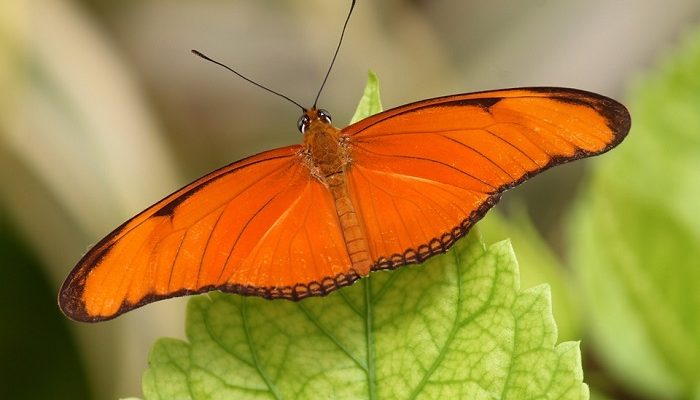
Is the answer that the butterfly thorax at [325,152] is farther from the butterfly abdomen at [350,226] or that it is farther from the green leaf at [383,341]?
the green leaf at [383,341]

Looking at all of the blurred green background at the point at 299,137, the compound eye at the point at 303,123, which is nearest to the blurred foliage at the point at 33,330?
the blurred green background at the point at 299,137

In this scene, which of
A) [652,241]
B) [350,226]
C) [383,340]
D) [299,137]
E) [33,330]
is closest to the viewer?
[383,340]

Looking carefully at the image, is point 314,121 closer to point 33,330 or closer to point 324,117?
point 324,117

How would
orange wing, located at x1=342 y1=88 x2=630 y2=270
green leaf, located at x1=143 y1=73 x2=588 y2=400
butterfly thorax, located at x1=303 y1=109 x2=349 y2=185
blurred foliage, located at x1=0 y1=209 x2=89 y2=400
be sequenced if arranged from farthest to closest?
blurred foliage, located at x1=0 y1=209 x2=89 y2=400
butterfly thorax, located at x1=303 y1=109 x2=349 y2=185
orange wing, located at x1=342 y1=88 x2=630 y2=270
green leaf, located at x1=143 y1=73 x2=588 y2=400

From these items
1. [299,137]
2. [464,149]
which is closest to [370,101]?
[464,149]

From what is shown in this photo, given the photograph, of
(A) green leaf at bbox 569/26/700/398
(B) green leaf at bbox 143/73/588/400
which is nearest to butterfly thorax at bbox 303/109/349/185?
(B) green leaf at bbox 143/73/588/400

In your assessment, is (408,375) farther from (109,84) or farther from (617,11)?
(617,11)

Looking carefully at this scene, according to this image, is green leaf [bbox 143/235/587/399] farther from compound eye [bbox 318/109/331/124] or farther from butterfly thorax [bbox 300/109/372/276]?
compound eye [bbox 318/109/331/124]
